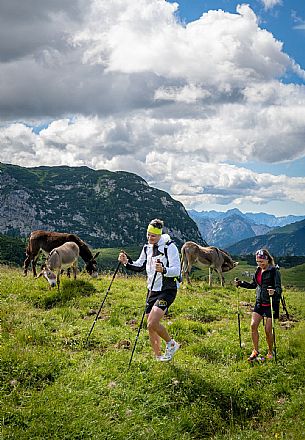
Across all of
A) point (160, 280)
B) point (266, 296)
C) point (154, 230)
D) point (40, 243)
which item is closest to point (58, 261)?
point (40, 243)

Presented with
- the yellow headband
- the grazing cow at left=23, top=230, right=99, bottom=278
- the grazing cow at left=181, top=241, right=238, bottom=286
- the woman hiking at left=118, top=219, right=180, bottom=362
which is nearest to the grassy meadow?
the woman hiking at left=118, top=219, right=180, bottom=362

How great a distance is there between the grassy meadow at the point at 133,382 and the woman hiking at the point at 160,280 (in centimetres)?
68

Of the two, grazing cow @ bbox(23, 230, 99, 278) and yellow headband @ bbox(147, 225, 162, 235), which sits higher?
yellow headband @ bbox(147, 225, 162, 235)

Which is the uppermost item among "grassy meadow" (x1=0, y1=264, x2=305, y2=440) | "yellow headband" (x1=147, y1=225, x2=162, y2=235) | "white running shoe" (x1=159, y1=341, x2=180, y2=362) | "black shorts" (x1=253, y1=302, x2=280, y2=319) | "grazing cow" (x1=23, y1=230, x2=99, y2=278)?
"yellow headband" (x1=147, y1=225, x2=162, y2=235)

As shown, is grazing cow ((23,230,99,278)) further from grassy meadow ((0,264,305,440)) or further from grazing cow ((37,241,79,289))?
grassy meadow ((0,264,305,440))

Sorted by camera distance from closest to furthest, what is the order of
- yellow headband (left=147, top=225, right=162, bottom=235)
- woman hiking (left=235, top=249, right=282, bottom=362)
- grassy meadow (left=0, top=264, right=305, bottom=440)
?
grassy meadow (left=0, top=264, right=305, bottom=440) < yellow headband (left=147, top=225, right=162, bottom=235) < woman hiking (left=235, top=249, right=282, bottom=362)

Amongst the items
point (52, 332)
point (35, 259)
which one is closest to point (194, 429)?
point (52, 332)

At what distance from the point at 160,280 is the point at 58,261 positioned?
362 inches

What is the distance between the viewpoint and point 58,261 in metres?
18.0

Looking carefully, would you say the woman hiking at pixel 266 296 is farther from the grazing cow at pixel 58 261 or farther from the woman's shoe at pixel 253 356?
the grazing cow at pixel 58 261

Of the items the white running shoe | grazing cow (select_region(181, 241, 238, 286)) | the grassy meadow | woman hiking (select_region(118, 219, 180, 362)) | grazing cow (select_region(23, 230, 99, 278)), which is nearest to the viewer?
the grassy meadow

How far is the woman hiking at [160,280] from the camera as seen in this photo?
9.73 metres

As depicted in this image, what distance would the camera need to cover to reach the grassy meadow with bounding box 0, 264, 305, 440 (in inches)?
305

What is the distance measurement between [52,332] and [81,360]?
2.39m
